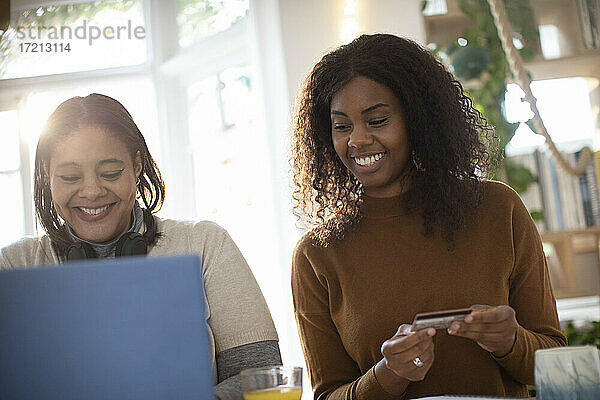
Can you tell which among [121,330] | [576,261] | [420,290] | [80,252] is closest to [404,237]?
[420,290]

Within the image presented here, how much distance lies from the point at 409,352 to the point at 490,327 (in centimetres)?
13

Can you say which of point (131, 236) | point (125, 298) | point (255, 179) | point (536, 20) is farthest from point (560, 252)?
point (125, 298)

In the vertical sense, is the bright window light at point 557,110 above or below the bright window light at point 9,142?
below

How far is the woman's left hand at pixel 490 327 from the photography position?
1051mm

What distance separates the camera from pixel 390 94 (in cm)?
146

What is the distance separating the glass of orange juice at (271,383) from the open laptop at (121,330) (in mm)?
213

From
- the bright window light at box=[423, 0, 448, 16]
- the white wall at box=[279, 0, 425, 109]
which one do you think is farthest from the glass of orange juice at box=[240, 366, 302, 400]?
the bright window light at box=[423, 0, 448, 16]

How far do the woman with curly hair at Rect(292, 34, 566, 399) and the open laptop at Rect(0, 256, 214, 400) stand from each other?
0.65m

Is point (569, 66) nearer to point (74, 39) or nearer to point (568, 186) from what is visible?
point (568, 186)

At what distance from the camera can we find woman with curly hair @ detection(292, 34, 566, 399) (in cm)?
137

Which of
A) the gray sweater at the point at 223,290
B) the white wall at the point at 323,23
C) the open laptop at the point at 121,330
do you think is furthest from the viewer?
the white wall at the point at 323,23

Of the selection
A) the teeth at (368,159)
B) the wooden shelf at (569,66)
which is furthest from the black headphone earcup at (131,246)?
the wooden shelf at (569,66)

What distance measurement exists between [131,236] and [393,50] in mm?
628

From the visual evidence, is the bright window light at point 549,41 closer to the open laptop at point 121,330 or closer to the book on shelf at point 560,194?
the book on shelf at point 560,194
